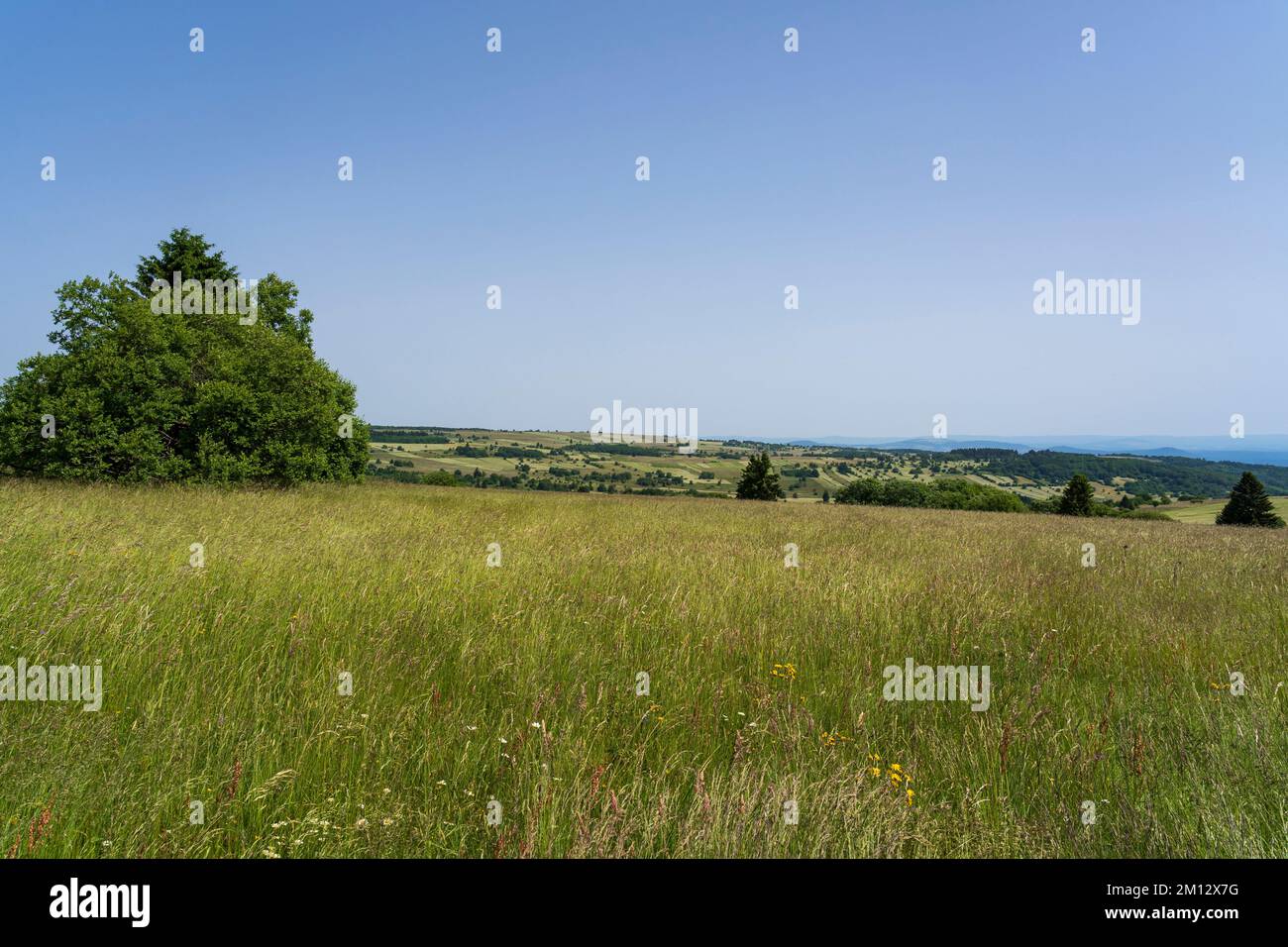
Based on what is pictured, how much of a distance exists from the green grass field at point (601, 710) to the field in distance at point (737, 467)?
206 feet

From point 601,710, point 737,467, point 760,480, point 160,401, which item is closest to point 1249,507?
point 760,480

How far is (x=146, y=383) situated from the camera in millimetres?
15883

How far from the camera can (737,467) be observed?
114812 mm

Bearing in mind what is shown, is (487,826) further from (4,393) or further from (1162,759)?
(4,393)

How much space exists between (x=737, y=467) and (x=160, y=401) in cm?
10402

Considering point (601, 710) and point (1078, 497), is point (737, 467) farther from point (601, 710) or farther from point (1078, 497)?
point (601, 710)

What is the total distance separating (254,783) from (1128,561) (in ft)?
35.8

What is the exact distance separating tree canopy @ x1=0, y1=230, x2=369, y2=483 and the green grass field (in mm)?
11208

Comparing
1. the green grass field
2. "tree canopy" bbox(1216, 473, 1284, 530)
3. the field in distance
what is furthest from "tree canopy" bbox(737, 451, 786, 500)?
the green grass field

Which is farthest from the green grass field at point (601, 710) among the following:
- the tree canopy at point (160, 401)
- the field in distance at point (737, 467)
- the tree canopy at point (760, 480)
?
the field in distance at point (737, 467)

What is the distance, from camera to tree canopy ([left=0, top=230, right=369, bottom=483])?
1523cm
